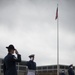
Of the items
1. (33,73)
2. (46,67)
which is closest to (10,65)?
(33,73)

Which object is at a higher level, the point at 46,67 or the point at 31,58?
the point at 46,67

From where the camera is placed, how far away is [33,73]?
15266 millimetres

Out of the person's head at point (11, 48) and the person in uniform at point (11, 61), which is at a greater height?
the person's head at point (11, 48)

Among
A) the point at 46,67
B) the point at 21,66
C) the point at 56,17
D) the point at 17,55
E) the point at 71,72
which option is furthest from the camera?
the point at 46,67

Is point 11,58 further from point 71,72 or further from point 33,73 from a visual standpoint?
point 71,72

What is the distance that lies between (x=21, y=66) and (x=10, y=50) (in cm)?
14155

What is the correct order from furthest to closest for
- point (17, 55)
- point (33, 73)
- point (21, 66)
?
point (21, 66) < point (33, 73) < point (17, 55)

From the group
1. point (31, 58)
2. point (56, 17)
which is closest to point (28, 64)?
point (31, 58)

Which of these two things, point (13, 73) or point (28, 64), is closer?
point (13, 73)

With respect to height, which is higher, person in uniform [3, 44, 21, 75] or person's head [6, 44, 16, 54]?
person's head [6, 44, 16, 54]

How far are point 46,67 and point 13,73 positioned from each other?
165238 millimetres

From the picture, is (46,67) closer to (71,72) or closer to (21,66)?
(21,66)

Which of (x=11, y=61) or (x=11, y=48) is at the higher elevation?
(x=11, y=48)

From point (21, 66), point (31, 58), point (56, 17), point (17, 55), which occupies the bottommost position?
point (17, 55)
